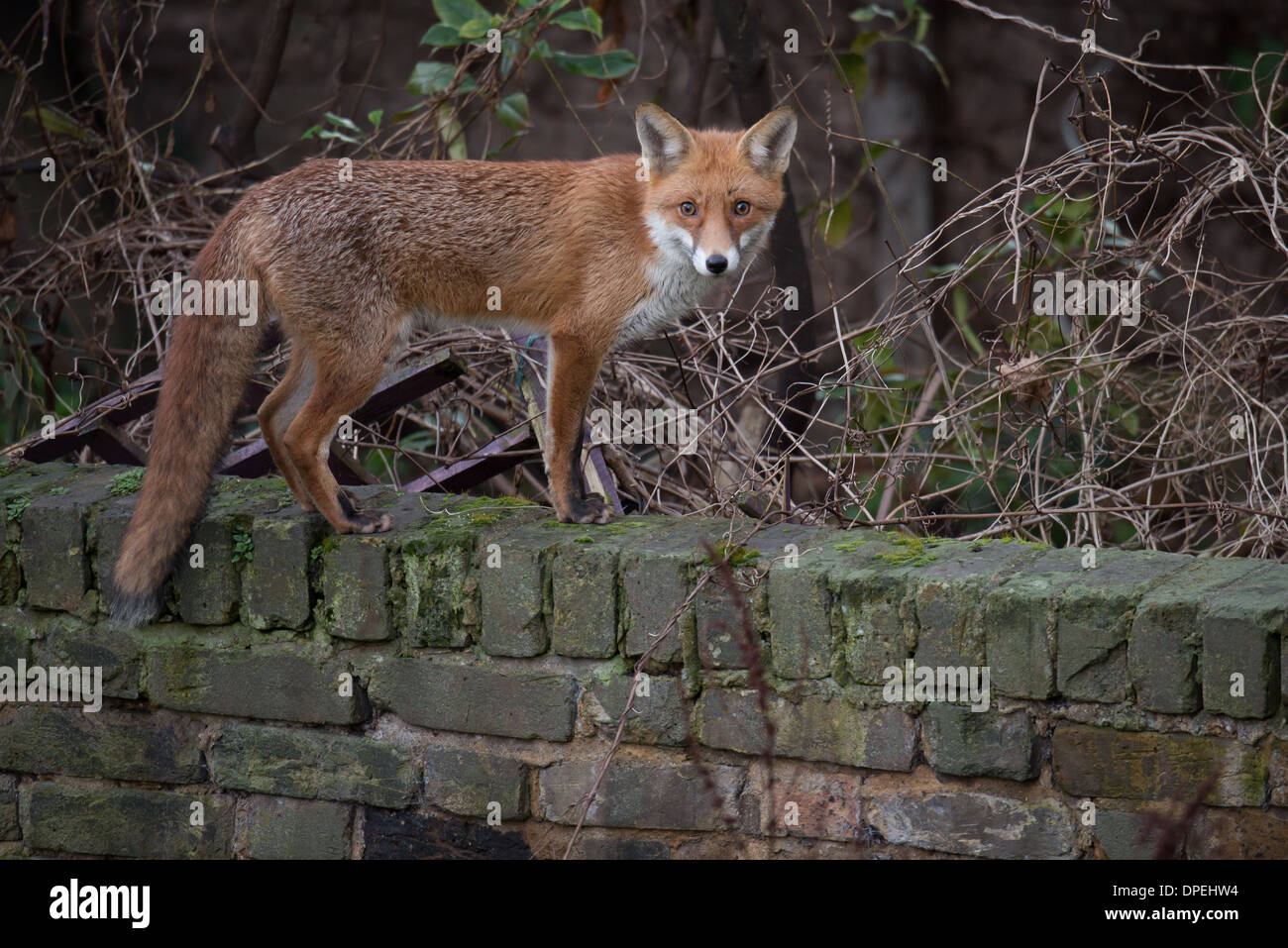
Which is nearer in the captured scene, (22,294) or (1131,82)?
(22,294)

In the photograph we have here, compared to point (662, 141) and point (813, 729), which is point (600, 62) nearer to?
point (662, 141)

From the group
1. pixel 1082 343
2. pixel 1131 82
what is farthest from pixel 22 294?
pixel 1131 82

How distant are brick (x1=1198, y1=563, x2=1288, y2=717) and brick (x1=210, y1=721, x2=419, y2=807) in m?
1.97

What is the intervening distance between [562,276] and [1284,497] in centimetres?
224

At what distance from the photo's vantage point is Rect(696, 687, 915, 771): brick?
2.89 meters

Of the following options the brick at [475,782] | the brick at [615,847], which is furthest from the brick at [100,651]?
the brick at [615,847]

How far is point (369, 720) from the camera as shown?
340 cm

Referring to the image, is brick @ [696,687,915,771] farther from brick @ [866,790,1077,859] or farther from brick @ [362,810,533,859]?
brick @ [362,810,533,859]

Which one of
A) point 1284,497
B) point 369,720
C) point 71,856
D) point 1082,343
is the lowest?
point 71,856

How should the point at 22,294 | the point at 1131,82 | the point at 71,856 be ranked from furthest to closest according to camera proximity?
the point at 1131,82
the point at 22,294
the point at 71,856

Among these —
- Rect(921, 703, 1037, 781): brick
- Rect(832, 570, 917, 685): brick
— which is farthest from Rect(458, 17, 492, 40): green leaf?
Rect(921, 703, 1037, 781): brick

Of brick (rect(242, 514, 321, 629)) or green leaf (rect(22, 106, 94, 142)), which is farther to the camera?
green leaf (rect(22, 106, 94, 142))

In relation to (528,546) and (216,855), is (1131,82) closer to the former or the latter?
(528,546)

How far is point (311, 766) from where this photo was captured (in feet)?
11.3
